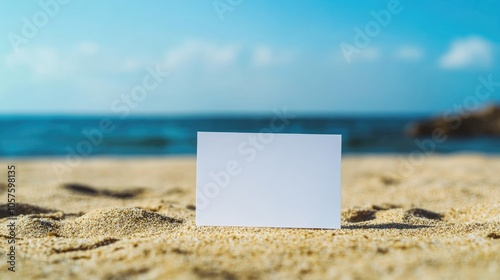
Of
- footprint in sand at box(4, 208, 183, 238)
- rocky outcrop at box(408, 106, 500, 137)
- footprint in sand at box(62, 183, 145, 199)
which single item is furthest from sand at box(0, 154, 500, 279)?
rocky outcrop at box(408, 106, 500, 137)

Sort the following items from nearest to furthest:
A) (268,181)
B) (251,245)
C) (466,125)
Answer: (251,245), (268,181), (466,125)

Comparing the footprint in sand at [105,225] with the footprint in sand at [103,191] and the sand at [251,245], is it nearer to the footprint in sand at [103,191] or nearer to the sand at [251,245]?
the sand at [251,245]

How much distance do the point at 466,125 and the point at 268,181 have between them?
24.1 m

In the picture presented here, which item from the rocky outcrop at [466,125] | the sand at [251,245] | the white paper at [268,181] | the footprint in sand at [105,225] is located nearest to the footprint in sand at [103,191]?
the sand at [251,245]

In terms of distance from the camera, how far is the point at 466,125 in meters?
24.6

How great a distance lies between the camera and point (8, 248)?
108 inches

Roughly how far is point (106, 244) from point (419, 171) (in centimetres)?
628

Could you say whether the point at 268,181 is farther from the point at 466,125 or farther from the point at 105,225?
the point at 466,125

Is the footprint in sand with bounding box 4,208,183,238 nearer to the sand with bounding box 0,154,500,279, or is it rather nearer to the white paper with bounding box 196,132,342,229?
the sand with bounding box 0,154,500,279

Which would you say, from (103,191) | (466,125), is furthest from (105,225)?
(466,125)

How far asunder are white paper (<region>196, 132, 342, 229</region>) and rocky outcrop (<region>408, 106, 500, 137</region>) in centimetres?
2278

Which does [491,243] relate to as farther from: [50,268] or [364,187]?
[364,187]

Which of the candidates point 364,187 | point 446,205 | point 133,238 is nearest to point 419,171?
point 364,187

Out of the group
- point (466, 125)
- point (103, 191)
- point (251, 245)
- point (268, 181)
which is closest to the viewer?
point (251, 245)
